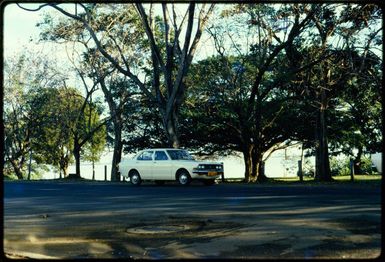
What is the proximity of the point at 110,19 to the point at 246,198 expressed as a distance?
22.4 meters

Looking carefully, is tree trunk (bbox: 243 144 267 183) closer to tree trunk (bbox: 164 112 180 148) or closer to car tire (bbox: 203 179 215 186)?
tree trunk (bbox: 164 112 180 148)

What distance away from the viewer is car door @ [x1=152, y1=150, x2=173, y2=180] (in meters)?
22.7

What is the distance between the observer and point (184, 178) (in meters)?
22.5

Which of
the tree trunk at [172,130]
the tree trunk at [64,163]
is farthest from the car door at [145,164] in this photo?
the tree trunk at [64,163]

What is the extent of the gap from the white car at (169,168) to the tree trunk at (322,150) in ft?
29.5

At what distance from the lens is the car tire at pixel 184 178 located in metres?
22.4

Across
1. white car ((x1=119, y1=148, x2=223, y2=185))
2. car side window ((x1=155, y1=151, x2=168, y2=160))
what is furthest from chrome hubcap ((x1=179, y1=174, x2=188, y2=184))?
car side window ((x1=155, y1=151, x2=168, y2=160))

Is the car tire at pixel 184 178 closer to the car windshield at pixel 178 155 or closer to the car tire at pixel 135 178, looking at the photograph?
the car windshield at pixel 178 155

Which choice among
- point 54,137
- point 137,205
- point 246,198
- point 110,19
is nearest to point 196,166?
point 246,198

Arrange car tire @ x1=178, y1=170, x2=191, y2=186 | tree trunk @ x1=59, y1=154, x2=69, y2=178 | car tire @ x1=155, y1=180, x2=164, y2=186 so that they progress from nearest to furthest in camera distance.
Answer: car tire @ x1=178, y1=170, x2=191, y2=186, car tire @ x1=155, y1=180, x2=164, y2=186, tree trunk @ x1=59, y1=154, x2=69, y2=178

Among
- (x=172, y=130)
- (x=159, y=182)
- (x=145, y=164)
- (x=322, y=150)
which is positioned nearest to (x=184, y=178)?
(x=145, y=164)

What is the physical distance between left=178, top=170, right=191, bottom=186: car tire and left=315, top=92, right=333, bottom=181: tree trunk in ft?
33.8

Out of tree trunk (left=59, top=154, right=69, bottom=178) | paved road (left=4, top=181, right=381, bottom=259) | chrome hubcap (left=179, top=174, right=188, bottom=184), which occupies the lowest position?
paved road (left=4, top=181, right=381, bottom=259)

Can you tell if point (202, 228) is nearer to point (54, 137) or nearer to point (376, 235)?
point (376, 235)
